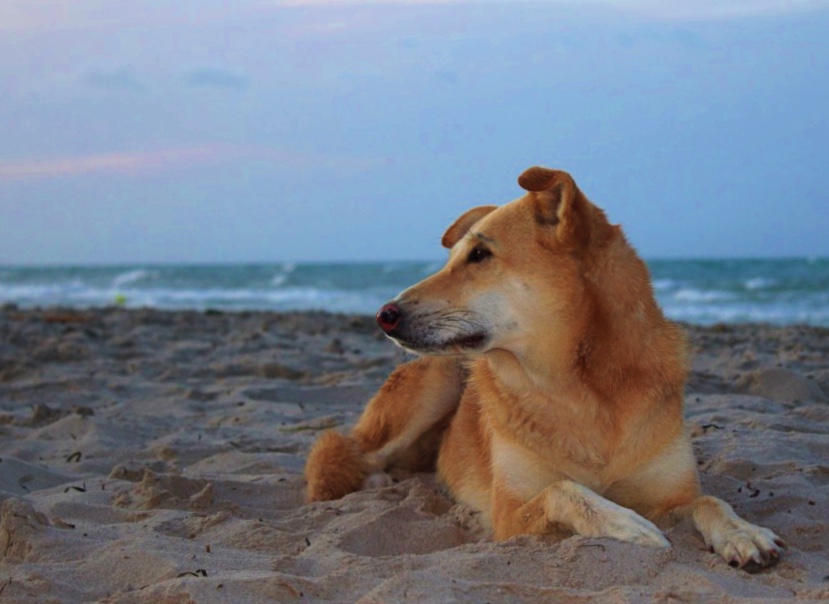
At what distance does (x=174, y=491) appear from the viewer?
14.6ft

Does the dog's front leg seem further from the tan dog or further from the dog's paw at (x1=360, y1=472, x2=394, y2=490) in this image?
the dog's paw at (x1=360, y1=472, x2=394, y2=490)

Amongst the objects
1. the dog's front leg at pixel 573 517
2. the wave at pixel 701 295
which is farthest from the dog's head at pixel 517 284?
the wave at pixel 701 295

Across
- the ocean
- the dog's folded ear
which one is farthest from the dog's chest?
the ocean

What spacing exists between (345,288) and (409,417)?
101ft

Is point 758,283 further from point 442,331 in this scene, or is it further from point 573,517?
point 573,517

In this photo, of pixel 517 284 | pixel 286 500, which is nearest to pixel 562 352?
pixel 517 284

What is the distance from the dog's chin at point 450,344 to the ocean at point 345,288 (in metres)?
15.8

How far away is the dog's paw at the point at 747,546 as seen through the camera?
3031mm

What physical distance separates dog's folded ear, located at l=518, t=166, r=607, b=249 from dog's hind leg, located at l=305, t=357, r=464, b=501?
1614 millimetres

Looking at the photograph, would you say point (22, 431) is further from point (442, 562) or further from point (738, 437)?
point (738, 437)

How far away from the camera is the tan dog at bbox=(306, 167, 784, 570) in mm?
3551

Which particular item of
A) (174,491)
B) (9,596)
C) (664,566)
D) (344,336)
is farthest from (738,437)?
(344,336)

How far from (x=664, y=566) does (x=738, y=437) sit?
2.37m

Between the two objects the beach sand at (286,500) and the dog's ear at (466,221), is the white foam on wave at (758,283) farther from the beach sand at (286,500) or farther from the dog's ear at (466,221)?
the dog's ear at (466,221)
